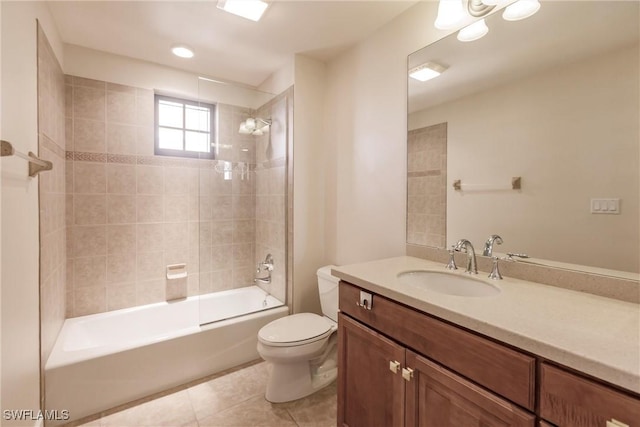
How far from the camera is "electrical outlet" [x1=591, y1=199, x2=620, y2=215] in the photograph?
102 cm

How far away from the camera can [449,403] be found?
91cm

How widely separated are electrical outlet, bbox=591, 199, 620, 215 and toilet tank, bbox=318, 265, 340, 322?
4.60 ft

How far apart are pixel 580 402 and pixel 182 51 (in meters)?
2.90

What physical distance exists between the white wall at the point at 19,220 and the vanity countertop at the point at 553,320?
148cm

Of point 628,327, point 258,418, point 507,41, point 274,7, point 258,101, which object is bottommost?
point 258,418

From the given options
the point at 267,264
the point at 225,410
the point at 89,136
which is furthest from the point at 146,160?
the point at 225,410

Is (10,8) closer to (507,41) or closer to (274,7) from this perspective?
(274,7)

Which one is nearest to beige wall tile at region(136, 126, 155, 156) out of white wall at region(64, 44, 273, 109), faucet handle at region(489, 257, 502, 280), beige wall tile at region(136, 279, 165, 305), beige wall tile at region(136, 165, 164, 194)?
beige wall tile at region(136, 165, 164, 194)

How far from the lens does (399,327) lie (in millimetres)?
1089

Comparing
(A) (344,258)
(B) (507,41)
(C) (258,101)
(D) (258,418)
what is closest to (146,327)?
(D) (258,418)

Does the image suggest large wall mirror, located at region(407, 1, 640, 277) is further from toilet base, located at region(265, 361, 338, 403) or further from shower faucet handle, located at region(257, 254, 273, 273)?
shower faucet handle, located at region(257, 254, 273, 273)

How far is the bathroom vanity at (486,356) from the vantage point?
0.64 m

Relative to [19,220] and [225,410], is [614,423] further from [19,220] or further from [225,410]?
[19,220]

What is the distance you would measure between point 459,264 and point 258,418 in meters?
1.47
